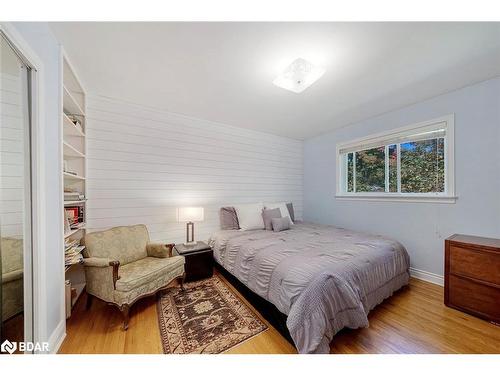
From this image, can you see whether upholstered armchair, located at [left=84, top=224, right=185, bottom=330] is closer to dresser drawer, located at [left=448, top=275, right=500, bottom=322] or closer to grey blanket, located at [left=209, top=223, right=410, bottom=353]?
grey blanket, located at [left=209, top=223, right=410, bottom=353]

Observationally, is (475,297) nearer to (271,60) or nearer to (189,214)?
(271,60)

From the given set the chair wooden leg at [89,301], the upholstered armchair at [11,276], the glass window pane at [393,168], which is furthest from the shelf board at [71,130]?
the glass window pane at [393,168]

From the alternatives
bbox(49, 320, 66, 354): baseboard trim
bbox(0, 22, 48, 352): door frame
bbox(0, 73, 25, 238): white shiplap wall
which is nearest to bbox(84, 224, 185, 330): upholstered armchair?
bbox(49, 320, 66, 354): baseboard trim

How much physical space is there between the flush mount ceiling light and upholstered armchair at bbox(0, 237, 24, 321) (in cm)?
232

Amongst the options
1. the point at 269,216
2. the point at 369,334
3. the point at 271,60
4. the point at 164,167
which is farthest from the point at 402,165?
the point at 164,167

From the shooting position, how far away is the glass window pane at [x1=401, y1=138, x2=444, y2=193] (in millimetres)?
2449

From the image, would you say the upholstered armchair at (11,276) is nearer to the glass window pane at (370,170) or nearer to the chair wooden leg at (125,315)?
the chair wooden leg at (125,315)

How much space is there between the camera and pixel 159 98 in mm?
2461

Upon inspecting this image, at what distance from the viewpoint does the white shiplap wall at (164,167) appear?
2.38 meters

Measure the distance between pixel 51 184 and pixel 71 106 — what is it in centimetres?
115
